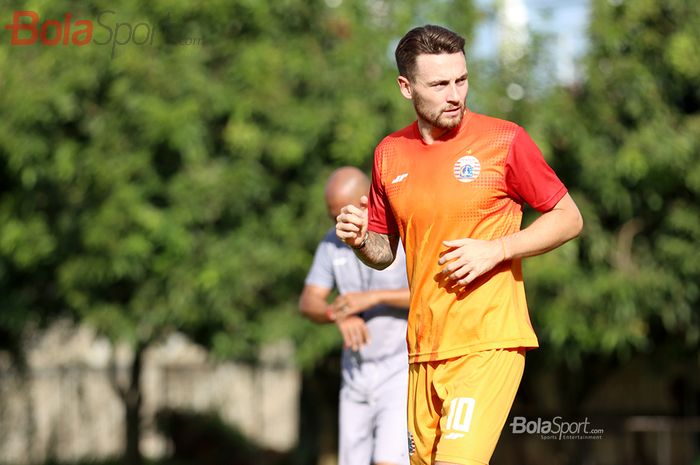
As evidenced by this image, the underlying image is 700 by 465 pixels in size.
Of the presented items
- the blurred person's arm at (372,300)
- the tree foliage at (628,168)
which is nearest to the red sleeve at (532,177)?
the blurred person's arm at (372,300)

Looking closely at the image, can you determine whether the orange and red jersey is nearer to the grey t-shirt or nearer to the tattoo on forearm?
the tattoo on forearm

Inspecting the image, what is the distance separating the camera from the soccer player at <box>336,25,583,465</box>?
4555 millimetres

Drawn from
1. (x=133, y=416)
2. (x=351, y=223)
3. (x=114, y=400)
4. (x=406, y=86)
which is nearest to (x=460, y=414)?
(x=351, y=223)

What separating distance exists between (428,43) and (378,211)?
2.73ft

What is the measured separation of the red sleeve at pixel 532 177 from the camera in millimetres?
4637

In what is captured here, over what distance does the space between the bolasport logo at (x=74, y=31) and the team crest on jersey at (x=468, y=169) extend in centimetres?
779

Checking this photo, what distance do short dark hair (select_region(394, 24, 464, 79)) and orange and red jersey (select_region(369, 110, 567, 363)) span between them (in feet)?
1.00

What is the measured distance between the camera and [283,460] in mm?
19719

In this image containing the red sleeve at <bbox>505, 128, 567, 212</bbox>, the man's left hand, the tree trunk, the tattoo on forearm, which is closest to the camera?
the man's left hand

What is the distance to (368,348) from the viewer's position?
23.2 ft

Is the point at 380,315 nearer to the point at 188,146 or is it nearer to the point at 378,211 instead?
the point at 378,211

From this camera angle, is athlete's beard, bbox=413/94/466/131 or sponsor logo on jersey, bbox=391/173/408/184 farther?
sponsor logo on jersey, bbox=391/173/408/184

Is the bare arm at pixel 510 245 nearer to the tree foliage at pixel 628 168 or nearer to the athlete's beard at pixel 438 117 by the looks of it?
the athlete's beard at pixel 438 117
